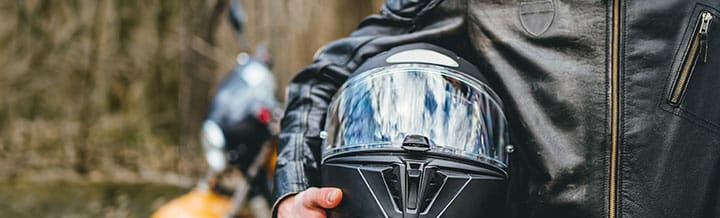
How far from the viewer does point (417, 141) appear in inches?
50.7

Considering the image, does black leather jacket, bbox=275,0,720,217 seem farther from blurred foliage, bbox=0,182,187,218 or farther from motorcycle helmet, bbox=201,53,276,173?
blurred foliage, bbox=0,182,187,218

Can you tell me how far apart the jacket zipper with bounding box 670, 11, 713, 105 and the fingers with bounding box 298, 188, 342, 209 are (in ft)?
1.74

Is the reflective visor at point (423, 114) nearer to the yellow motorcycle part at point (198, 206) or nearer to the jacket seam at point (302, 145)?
the jacket seam at point (302, 145)

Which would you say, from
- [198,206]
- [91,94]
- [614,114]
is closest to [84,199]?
[91,94]

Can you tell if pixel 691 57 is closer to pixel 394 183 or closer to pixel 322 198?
pixel 394 183

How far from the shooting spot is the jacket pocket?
134cm

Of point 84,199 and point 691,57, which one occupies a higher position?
point 691,57

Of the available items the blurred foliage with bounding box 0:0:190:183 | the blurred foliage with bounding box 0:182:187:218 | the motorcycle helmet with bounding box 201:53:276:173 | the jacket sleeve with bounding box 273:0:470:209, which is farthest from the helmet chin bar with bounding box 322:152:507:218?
the blurred foliage with bounding box 0:0:190:183

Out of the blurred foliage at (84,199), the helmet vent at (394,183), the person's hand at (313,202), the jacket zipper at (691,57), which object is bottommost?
the blurred foliage at (84,199)

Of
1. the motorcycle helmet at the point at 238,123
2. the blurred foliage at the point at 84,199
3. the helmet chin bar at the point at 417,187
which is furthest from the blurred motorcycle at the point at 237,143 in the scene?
the blurred foliage at the point at 84,199

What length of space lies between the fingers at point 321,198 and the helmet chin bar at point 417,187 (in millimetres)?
15

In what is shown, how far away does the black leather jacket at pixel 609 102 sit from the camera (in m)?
1.35

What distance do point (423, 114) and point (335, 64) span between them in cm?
30

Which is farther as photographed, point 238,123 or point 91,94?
point 91,94
